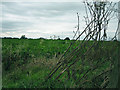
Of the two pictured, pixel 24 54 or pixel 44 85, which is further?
pixel 24 54

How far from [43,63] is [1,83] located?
129 centimetres

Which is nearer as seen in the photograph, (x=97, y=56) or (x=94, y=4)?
(x=97, y=56)

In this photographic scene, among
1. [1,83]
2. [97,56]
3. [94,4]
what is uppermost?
[94,4]

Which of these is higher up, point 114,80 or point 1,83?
point 114,80

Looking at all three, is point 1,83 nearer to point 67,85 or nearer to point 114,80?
point 67,85

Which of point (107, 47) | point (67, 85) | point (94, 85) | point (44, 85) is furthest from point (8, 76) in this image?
point (107, 47)

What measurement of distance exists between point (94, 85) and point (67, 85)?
2.23 ft

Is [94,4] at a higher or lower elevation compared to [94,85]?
higher

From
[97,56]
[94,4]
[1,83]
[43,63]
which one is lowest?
[1,83]

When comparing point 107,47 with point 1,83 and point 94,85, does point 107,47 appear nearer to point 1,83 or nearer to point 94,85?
point 94,85

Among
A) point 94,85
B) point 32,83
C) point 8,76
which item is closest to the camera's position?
point 94,85

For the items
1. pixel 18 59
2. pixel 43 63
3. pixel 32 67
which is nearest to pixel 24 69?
pixel 32 67

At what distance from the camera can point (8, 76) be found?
3.54m

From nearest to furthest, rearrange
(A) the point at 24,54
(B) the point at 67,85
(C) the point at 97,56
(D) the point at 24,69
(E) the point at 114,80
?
(E) the point at 114,80
(B) the point at 67,85
(C) the point at 97,56
(D) the point at 24,69
(A) the point at 24,54
